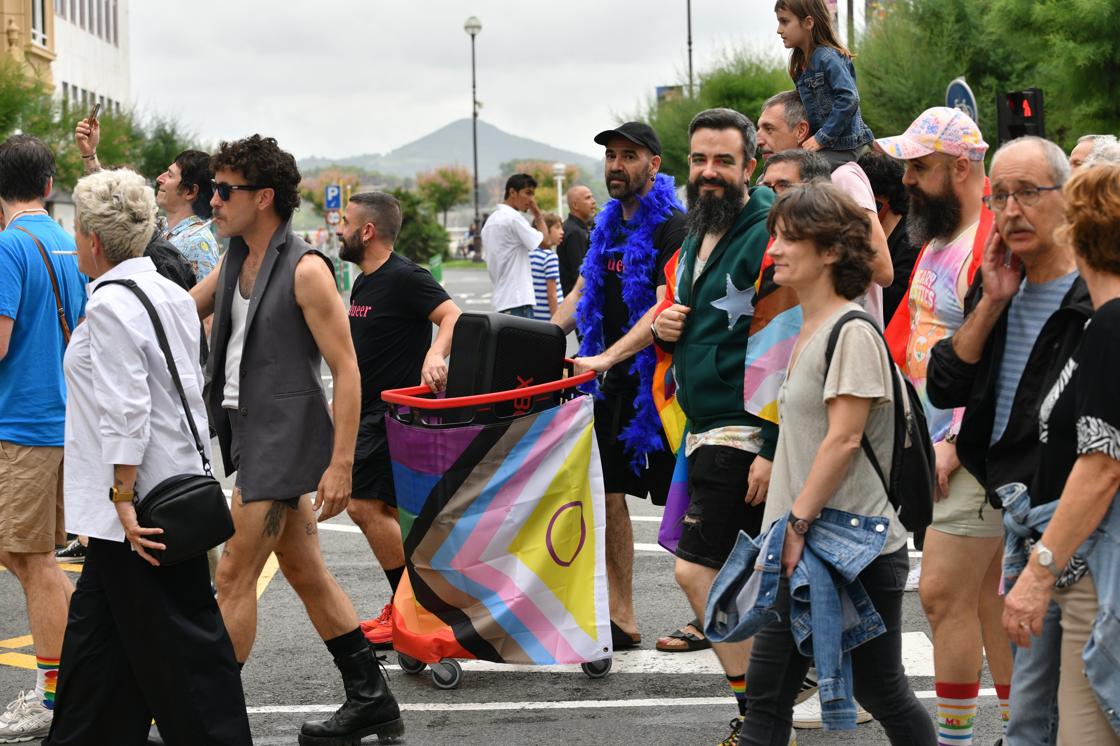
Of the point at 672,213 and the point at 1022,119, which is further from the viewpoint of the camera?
the point at 672,213

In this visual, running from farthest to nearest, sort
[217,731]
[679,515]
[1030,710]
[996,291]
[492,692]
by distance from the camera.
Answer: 1. [492,692]
2. [679,515]
3. [217,731]
4. [996,291]
5. [1030,710]

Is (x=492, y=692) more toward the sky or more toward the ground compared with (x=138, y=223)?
more toward the ground

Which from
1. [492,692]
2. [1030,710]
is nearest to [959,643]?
[1030,710]

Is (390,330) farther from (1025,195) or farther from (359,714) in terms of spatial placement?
(1025,195)

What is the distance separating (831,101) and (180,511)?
12.1 ft

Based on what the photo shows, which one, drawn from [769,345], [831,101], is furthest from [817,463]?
[831,101]

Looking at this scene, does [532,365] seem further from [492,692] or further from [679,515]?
[492,692]

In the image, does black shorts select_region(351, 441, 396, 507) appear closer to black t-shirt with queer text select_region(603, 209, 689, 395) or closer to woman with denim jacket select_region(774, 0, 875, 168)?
black t-shirt with queer text select_region(603, 209, 689, 395)

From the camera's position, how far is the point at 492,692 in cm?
609

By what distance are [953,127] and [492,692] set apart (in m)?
2.95

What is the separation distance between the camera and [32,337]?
592cm

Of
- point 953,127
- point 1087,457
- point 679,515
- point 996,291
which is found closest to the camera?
point 1087,457

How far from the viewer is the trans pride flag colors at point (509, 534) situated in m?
5.34

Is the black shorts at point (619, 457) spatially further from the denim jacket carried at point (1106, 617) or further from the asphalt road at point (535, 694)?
the denim jacket carried at point (1106, 617)
